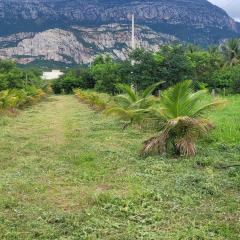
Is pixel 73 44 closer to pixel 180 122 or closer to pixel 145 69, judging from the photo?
pixel 145 69

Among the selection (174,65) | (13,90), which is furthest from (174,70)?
(13,90)

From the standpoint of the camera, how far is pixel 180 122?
37.4 ft

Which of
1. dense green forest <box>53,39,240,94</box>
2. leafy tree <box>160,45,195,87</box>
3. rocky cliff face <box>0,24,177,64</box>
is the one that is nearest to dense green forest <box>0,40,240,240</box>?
dense green forest <box>53,39,240,94</box>

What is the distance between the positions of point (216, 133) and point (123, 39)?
178 m

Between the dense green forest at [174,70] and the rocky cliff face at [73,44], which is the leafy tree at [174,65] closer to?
the dense green forest at [174,70]

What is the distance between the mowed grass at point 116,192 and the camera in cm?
621

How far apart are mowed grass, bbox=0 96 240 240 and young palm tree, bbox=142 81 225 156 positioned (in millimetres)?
448

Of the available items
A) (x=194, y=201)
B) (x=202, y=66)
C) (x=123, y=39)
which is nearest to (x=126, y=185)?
(x=194, y=201)

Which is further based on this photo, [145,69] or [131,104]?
[145,69]

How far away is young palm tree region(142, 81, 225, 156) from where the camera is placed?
11336 millimetres

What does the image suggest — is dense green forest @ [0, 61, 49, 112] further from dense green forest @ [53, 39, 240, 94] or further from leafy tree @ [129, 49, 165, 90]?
leafy tree @ [129, 49, 165, 90]

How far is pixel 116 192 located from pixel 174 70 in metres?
26.2

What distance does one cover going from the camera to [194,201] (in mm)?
7461

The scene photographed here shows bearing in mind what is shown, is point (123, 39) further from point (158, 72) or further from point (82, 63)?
point (158, 72)
